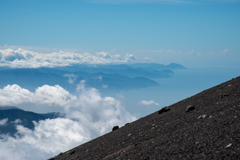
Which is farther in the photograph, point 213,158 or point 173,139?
point 173,139

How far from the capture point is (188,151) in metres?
11.5

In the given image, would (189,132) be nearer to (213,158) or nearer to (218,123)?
(218,123)

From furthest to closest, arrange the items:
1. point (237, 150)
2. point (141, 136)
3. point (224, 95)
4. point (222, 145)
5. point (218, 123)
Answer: point (224, 95) → point (141, 136) → point (218, 123) → point (222, 145) → point (237, 150)

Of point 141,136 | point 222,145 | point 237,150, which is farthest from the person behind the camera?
point 141,136

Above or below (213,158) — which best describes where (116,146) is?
above

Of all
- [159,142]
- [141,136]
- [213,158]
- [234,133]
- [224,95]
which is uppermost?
[224,95]

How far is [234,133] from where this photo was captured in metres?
11.9

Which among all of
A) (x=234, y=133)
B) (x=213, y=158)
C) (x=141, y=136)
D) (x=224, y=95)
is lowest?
(x=213, y=158)

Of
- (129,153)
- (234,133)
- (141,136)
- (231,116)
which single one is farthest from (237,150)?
(141,136)

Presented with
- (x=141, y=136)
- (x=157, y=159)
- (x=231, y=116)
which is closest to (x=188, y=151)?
(x=157, y=159)

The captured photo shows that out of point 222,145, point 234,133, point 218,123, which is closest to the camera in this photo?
point 222,145

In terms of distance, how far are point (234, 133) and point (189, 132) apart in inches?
117

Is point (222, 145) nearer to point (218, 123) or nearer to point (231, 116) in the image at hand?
point (218, 123)

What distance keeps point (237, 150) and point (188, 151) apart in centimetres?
233
